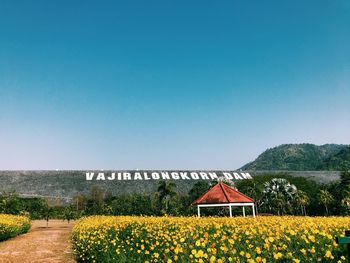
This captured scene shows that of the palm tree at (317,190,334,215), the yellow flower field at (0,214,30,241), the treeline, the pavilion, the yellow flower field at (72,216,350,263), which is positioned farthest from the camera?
the palm tree at (317,190,334,215)

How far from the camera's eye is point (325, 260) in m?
5.89

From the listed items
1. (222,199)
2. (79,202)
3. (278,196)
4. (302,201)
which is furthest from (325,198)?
(79,202)

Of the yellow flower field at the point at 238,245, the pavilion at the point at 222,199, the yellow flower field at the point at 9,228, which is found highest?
the pavilion at the point at 222,199

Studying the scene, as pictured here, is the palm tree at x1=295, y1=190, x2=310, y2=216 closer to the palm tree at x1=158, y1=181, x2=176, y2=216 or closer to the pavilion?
the palm tree at x1=158, y1=181, x2=176, y2=216

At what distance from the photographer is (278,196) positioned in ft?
200

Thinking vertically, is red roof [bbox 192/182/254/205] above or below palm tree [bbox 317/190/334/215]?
above

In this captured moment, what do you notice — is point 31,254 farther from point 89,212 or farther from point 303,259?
point 89,212

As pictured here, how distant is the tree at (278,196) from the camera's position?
60.1 m

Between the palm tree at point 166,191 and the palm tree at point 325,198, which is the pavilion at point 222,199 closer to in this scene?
the palm tree at point 166,191

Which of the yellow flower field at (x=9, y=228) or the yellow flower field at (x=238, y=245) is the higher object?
the yellow flower field at (x=238, y=245)

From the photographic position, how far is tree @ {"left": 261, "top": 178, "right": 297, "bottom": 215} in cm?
6009

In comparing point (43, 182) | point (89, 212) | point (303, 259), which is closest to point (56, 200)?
point (43, 182)

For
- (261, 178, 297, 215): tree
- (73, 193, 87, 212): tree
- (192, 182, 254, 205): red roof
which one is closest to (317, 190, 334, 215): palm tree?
(261, 178, 297, 215): tree

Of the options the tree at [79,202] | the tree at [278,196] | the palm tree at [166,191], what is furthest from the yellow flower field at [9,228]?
the tree at [278,196]
